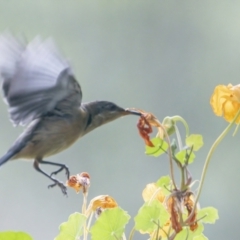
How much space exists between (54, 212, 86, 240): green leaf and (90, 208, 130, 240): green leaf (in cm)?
2

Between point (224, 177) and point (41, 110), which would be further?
point (224, 177)

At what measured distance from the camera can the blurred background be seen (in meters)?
1.47

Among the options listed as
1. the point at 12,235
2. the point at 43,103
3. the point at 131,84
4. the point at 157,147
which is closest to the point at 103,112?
the point at 43,103

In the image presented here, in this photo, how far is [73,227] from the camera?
65 centimetres

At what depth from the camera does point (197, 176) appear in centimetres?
146

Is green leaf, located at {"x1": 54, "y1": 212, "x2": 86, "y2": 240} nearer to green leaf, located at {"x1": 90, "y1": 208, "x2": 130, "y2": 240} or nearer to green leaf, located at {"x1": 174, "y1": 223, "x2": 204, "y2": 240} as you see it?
green leaf, located at {"x1": 90, "y1": 208, "x2": 130, "y2": 240}

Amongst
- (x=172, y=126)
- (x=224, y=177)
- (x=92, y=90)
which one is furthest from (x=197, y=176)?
(x=172, y=126)

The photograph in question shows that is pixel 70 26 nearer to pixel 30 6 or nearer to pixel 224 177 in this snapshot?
pixel 30 6

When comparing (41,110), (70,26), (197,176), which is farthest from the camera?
(70,26)

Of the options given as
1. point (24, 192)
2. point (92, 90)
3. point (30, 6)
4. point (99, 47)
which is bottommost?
point (24, 192)

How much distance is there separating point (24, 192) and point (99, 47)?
463mm

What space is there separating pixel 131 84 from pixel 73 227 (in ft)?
3.14

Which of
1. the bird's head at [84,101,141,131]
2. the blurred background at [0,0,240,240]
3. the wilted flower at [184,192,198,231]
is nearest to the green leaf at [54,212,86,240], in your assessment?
the wilted flower at [184,192,198,231]

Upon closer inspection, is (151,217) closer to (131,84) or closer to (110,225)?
(110,225)
